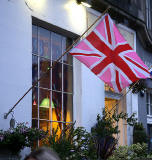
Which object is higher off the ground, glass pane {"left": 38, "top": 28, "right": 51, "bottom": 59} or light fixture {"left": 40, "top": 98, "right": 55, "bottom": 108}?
glass pane {"left": 38, "top": 28, "right": 51, "bottom": 59}

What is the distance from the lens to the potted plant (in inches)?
331

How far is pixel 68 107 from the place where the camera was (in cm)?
1188

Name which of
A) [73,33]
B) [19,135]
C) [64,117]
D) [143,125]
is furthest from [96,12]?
[19,135]

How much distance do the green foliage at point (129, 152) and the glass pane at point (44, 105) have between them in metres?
2.21

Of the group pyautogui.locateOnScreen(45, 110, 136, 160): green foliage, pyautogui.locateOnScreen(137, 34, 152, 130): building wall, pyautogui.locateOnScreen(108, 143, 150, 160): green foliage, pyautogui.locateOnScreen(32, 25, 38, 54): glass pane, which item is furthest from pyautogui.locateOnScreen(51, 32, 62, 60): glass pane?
pyautogui.locateOnScreen(137, 34, 152, 130): building wall

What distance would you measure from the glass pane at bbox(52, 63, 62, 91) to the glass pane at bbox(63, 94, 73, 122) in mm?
396

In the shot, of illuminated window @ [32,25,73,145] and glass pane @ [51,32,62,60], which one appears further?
glass pane @ [51,32,62,60]

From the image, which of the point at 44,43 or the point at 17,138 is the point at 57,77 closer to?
the point at 44,43

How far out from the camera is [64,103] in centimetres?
1171

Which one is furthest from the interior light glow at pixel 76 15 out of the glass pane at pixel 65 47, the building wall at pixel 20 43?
the glass pane at pixel 65 47

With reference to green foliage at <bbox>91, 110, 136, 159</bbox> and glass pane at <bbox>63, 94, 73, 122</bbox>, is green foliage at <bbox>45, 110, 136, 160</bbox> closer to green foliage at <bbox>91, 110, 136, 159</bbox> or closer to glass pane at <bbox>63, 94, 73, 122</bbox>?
green foliage at <bbox>91, 110, 136, 159</bbox>

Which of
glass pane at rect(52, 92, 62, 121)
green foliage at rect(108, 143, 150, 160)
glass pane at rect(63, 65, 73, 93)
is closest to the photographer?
glass pane at rect(52, 92, 62, 121)

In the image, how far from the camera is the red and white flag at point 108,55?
8797 mm

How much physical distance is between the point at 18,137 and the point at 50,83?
3.02 metres
